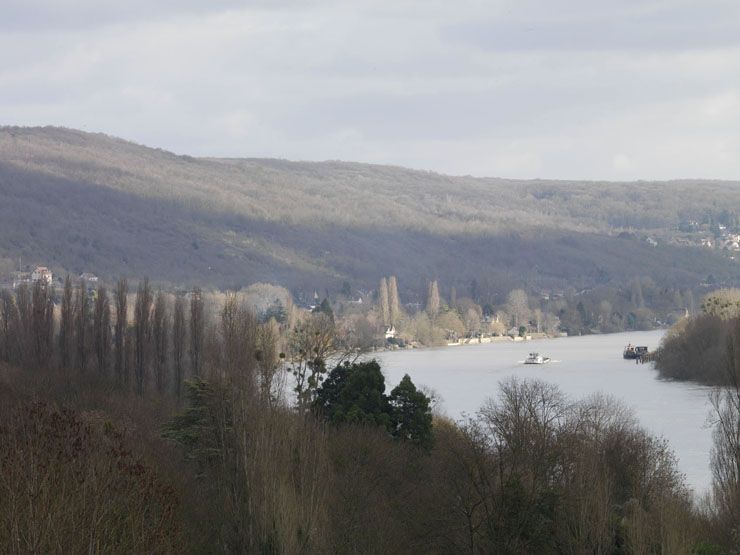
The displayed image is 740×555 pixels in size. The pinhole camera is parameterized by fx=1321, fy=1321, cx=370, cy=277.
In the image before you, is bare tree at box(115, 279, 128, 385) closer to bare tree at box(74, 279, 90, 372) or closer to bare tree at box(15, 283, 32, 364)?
bare tree at box(74, 279, 90, 372)

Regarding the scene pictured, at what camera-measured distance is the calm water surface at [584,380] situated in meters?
46.3

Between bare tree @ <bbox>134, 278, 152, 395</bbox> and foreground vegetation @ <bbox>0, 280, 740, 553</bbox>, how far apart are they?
6077 millimetres

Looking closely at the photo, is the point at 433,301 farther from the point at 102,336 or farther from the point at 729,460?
the point at 729,460

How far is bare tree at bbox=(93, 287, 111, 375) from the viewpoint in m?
44.9

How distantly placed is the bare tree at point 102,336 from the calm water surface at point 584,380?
504 inches

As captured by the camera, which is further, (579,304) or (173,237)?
(173,237)

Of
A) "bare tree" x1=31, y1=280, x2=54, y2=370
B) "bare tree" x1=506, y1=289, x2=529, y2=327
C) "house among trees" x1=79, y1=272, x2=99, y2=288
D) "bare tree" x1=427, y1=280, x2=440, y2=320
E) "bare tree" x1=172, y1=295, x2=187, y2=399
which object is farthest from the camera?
"bare tree" x1=506, y1=289, x2=529, y2=327

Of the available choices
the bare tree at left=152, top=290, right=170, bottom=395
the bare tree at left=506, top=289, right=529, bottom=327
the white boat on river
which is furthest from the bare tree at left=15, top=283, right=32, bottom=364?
the bare tree at left=506, top=289, right=529, bottom=327

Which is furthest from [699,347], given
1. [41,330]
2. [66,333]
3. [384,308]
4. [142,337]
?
[384,308]

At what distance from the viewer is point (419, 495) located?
2759 centimetres

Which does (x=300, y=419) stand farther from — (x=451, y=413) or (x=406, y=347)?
(x=406, y=347)

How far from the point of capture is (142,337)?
1777 inches

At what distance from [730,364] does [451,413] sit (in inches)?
740

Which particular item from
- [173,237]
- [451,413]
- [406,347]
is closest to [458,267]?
[173,237]
